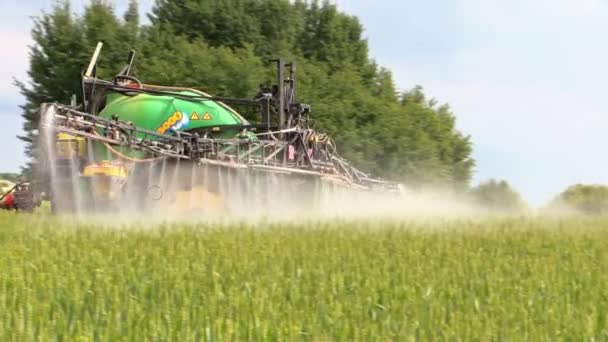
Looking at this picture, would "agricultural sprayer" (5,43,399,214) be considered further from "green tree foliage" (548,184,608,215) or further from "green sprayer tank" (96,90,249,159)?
"green tree foliage" (548,184,608,215)

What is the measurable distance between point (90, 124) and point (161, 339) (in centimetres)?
1011

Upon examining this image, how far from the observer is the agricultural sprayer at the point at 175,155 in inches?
526

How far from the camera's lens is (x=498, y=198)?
33.6 metres

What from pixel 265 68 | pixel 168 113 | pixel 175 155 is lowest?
pixel 175 155

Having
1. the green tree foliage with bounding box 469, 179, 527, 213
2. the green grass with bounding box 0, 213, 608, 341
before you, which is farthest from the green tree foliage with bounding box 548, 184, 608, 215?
the green grass with bounding box 0, 213, 608, 341

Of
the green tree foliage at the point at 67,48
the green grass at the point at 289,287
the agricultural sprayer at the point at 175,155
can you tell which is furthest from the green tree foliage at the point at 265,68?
the green grass at the point at 289,287

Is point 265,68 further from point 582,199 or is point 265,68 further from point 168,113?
point 168,113

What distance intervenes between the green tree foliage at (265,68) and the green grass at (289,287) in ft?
67.9

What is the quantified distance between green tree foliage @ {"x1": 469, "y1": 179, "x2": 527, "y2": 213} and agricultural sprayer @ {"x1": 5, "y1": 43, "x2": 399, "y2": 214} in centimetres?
1429

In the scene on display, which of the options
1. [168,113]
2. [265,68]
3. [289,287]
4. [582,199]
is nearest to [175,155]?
[168,113]

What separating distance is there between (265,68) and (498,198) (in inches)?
410

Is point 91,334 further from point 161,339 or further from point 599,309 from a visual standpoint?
point 599,309

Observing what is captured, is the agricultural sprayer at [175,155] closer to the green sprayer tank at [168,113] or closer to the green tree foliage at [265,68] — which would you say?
the green sprayer tank at [168,113]

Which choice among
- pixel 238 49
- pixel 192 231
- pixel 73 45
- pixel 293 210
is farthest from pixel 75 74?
pixel 192 231
